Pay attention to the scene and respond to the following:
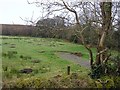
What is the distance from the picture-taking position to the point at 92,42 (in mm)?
7445

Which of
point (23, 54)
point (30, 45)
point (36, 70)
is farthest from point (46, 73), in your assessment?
point (30, 45)

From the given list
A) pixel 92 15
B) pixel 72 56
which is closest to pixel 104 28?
pixel 92 15

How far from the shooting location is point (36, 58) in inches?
370

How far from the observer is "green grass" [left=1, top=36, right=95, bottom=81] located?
6891mm

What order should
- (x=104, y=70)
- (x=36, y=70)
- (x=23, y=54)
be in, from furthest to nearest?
(x=23, y=54) → (x=36, y=70) → (x=104, y=70)

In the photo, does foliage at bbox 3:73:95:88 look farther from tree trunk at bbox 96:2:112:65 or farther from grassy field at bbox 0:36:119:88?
tree trunk at bbox 96:2:112:65

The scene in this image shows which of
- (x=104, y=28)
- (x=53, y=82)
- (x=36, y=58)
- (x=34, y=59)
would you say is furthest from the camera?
(x=36, y=58)

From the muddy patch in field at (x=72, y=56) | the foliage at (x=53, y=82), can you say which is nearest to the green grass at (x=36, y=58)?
the muddy patch in field at (x=72, y=56)

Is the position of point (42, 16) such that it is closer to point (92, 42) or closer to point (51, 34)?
point (51, 34)

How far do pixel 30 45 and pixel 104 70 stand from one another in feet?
13.7

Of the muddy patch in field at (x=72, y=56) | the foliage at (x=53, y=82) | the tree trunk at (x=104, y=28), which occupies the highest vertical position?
the tree trunk at (x=104, y=28)

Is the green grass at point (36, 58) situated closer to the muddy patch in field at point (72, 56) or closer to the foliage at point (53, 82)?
the muddy patch in field at point (72, 56)

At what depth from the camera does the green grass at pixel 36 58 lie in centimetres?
689

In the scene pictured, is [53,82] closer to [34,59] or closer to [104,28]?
[104,28]
